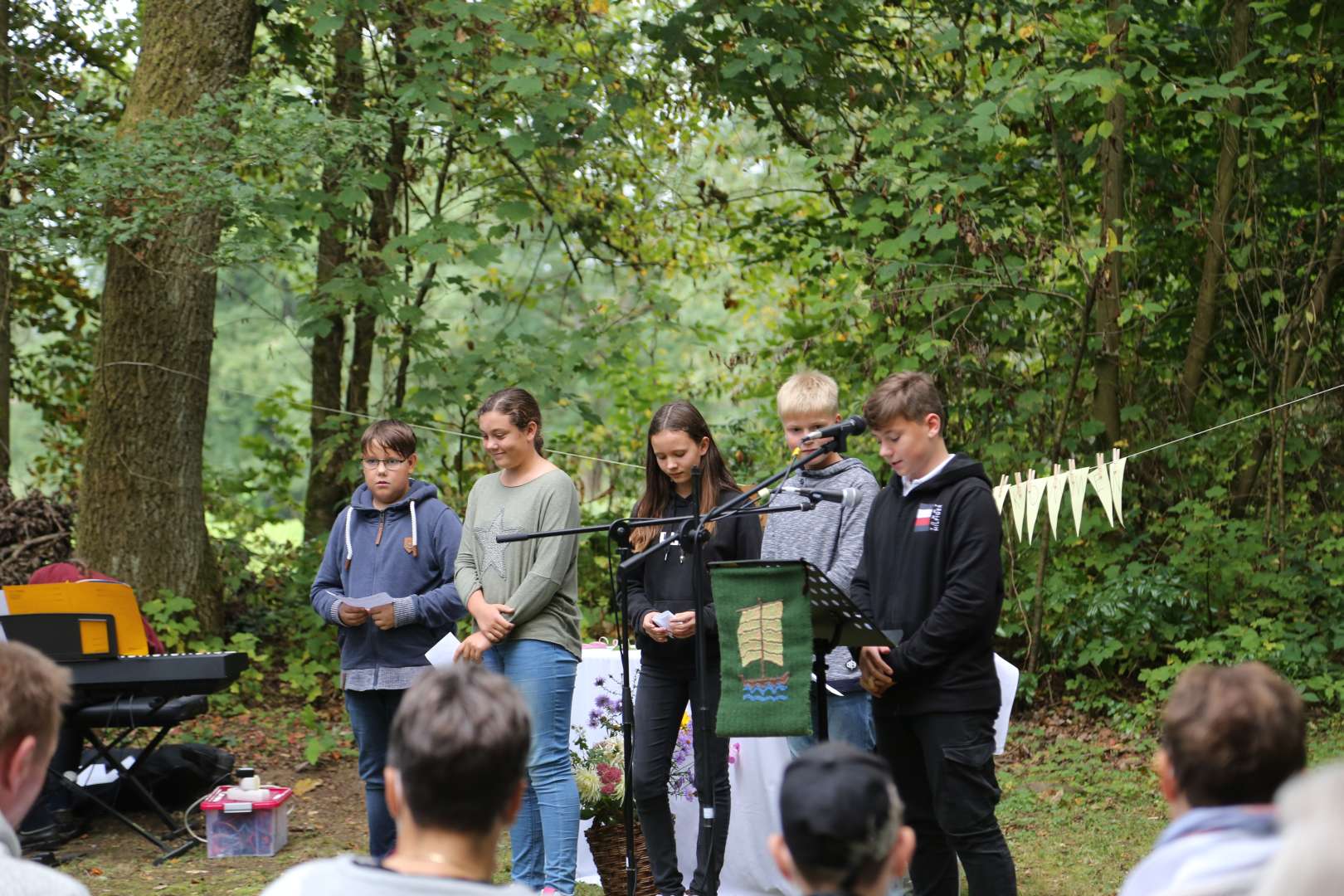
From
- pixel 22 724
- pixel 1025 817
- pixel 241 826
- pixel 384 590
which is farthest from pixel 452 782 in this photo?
pixel 1025 817

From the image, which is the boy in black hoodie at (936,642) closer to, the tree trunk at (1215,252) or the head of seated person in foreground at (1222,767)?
the head of seated person in foreground at (1222,767)

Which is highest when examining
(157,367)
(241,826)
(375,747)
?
(157,367)

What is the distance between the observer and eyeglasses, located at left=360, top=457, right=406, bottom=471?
5.16 metres

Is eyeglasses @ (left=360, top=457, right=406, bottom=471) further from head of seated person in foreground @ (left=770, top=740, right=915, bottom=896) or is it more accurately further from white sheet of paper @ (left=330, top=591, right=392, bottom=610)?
head of seated person in foreground @ (left=770, top=740, right=915, bottom=896)

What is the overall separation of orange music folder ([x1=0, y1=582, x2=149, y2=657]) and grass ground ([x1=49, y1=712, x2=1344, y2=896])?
955 millimetres

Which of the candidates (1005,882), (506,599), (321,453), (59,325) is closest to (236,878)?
(506,599)

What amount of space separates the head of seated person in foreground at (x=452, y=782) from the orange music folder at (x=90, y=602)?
15.1 feet

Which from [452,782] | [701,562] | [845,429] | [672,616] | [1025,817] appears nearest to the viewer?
[452,782]

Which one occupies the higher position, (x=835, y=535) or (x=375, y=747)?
(x=835, y=535)

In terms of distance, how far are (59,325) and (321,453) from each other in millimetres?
2856

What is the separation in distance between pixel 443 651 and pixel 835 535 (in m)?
1.64

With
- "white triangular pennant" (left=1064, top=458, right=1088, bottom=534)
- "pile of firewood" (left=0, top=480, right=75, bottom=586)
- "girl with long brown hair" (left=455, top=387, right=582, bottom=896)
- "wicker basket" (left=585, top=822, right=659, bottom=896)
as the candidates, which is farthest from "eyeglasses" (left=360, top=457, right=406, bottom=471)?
"pile of firewood" (left=0, top=480, right=75, bottom=586)

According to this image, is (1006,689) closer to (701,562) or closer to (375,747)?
(701,562)

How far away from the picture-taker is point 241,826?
A: 5.98 metres
